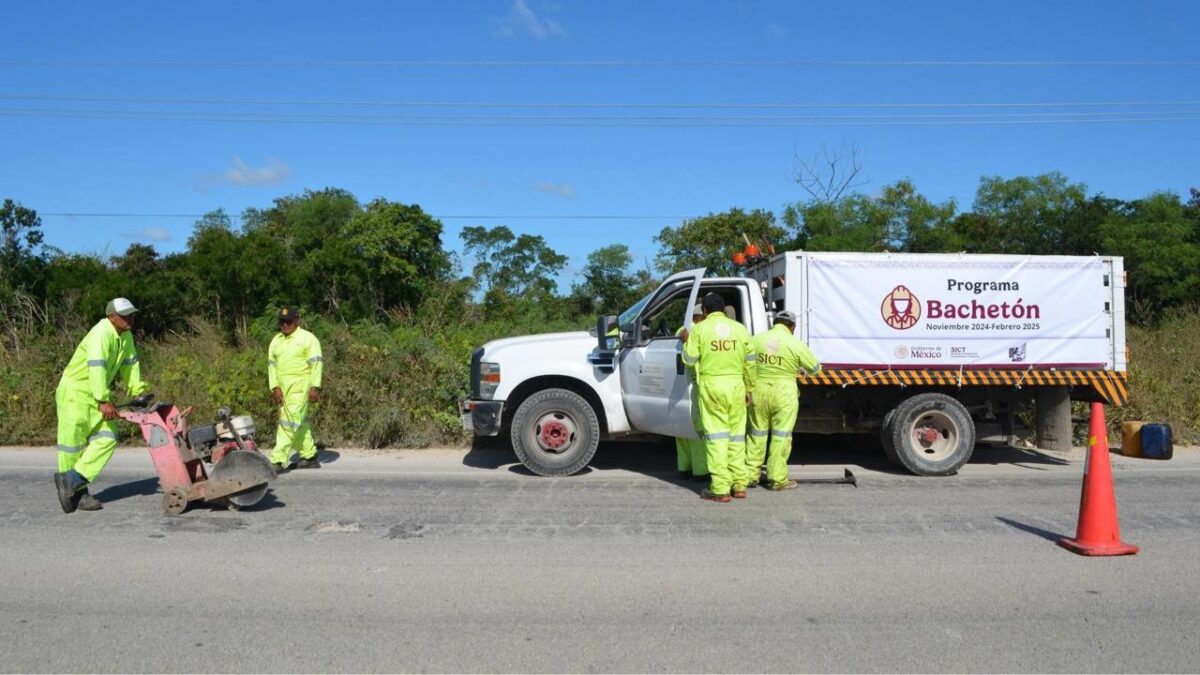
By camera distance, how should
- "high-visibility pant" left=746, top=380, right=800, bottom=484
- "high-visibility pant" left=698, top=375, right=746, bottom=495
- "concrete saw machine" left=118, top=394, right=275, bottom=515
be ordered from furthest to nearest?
"high-visibility pant" left=746, top=380, right=800, bottom=484 < "high-visibility pant" left=698, top=375, right=746, bottom=495 < "concrete saw machine" left=118, top=394, right=275, bottom=515

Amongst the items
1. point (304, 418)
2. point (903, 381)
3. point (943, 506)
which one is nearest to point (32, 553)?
point (304, 418)

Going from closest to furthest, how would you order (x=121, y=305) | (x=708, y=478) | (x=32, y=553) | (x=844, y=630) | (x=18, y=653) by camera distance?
(x=18, y=653) < (x=844, y=630) < (x=32, y=553) < (x=121, y=305) < (x=708, y=478)

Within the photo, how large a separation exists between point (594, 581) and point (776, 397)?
11.2 feet

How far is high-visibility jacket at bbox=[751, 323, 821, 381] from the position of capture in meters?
8.14

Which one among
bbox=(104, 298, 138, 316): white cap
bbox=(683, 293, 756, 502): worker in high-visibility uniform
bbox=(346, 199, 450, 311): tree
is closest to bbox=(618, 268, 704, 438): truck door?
bbox=(683, 293, 756, 502): worker in high-visibility uniform

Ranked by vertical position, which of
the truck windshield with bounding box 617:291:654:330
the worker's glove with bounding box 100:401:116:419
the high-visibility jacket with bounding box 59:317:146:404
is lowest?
the worker's glove with bounding box 100:401:116:419

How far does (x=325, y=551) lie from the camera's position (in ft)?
19.7

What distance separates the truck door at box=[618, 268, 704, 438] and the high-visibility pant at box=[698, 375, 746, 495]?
695 mm

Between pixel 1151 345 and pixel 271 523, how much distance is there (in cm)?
1274

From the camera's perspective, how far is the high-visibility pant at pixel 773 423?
816cm

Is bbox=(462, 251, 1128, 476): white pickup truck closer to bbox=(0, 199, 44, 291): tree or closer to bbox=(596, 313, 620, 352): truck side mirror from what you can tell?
bbox=(596, 313, 620, 352): truck side mirror

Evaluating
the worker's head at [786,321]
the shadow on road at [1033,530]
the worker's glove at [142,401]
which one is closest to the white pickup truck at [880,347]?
the worker's head at [786,321]

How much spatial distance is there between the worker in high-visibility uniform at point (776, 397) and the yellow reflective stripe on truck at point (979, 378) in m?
0.80

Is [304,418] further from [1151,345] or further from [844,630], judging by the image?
[1151,345]
